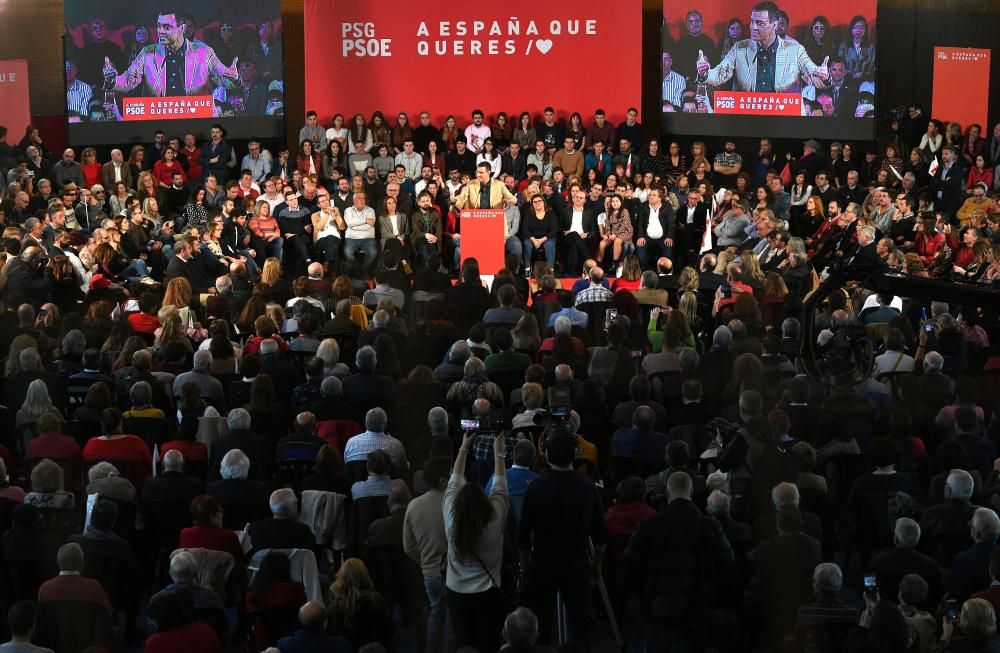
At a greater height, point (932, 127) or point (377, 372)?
point (932, 127)

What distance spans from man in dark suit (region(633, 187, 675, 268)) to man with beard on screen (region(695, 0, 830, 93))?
3464mm

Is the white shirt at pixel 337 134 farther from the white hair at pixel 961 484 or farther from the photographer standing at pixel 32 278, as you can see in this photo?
the white hair at pixel 961 484

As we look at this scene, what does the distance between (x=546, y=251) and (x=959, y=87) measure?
6.70m

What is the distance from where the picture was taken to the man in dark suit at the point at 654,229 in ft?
52.5

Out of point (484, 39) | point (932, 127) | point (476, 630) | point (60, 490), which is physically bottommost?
point (476, 630)

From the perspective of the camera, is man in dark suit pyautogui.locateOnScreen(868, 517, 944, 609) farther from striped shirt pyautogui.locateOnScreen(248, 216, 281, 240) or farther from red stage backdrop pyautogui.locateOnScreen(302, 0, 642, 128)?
red stage backdrop pyautogui.locateOnScreen(302, 0, 642, 128)

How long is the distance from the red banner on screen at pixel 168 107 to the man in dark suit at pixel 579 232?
5542 millimetres

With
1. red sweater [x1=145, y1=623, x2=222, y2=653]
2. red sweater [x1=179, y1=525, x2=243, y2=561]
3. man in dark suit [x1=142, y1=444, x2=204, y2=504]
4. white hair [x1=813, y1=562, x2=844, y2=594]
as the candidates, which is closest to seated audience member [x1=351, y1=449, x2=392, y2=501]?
red sweater [x1=179, y1=525, x2=243, y2=561]

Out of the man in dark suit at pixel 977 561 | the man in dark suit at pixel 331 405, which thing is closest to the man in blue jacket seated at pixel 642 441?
the man in dark suit at pixel 331 405

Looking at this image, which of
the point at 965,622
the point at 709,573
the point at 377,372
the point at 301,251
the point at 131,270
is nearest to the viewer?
the point at 965,622

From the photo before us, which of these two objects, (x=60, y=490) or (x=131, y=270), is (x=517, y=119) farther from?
(x=60, y=490)

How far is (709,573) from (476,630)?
1.06m

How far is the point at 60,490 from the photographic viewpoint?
7125 millimetres

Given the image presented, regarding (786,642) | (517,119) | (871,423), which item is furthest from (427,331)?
(517,119)
